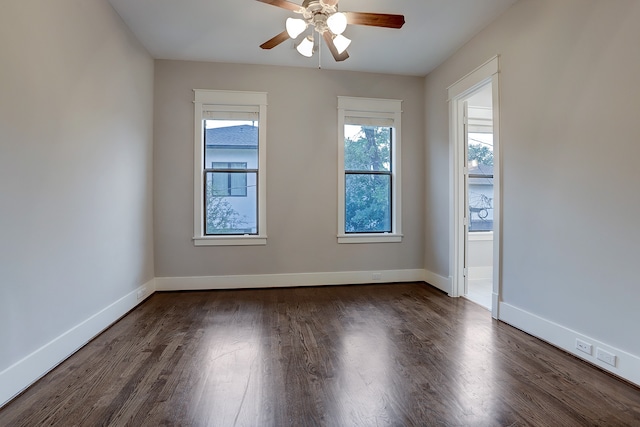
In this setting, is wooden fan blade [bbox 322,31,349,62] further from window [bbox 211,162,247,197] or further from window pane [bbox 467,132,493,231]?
A: window pane [bbox 467,132,493,231]

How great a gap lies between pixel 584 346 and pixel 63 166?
4033 millimetres

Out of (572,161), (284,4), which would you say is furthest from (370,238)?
(284,4)

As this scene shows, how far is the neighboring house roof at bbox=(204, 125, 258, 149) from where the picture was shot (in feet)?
13.6

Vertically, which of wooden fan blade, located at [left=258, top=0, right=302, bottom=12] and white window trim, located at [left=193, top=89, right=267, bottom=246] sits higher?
wooden fan blade, located at [left=258, top=0, right=302, bottom=12]

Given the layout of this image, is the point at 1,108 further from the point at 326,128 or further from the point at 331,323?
the point at 326,128

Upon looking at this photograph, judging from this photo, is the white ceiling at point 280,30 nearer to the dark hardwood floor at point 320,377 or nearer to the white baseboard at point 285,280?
the white baseboard at point 285,280

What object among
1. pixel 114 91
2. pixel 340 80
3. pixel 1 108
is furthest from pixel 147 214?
pixel 340 80

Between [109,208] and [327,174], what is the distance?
257 centimetres

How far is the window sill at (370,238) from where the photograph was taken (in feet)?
14.2

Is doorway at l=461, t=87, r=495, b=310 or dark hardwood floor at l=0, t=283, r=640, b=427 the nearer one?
dark hardwood floor at l=0, t=283, r=640, b=427

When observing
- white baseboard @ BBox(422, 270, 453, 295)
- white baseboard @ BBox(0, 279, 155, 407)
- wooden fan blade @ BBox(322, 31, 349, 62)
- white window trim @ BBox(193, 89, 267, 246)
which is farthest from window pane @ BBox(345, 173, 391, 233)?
white baseboard @ BBox(0, 279, 155, 407)

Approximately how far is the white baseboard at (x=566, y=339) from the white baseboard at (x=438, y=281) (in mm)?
918

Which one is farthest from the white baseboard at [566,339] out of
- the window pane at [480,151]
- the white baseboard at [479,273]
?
the window pane at [480,151]

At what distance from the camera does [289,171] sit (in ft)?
13.8
